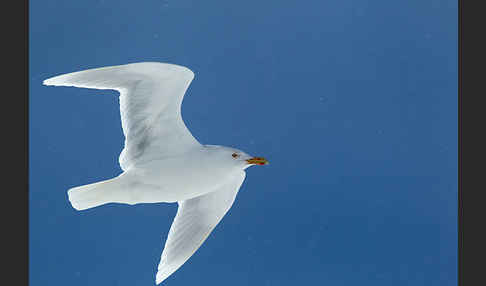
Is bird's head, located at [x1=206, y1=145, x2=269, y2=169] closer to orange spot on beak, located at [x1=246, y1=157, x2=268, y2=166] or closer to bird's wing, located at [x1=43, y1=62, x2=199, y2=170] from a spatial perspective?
orange spot on beak, located at [x1=246, y1=157, x2=268, y2=166]

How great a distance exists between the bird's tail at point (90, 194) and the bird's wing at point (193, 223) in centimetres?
57

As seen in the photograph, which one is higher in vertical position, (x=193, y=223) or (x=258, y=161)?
(x=258, y=161)

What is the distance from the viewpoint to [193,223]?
3475 millimetres

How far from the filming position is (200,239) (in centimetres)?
343

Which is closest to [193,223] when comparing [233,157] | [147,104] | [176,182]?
[176,182]

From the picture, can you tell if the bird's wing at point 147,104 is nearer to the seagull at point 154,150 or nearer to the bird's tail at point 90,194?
the seagull at point 154,150

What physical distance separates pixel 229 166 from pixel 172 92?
485 mm

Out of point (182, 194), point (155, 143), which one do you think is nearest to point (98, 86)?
point (155, 143)

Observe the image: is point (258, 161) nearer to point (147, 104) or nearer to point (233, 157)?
point (233, 157)

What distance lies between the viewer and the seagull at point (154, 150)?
3041 millimetres

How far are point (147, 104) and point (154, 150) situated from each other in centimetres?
24

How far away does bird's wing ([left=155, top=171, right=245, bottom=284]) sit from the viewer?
11.1 feet

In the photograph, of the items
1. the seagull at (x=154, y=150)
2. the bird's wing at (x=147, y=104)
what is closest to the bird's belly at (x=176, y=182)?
the seagull at (x=154, y=150)

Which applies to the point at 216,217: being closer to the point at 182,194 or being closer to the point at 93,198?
the point at 182,194
